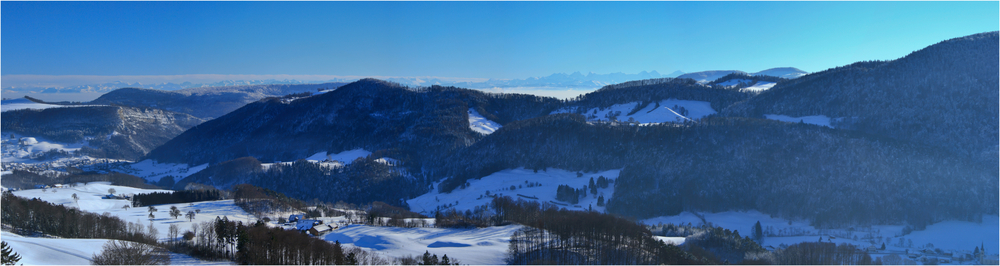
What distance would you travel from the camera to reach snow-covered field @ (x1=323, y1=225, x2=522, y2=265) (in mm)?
93938

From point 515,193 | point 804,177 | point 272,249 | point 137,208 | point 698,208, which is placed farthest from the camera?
point 515,193

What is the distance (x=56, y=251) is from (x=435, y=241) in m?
57.9

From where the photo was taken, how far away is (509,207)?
454ft

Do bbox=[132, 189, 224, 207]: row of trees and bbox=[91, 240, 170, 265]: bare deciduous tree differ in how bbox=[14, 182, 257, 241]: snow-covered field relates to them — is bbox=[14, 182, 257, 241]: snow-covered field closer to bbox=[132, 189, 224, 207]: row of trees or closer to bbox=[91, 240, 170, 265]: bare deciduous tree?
bbox=[132, 189, 224, 207]: row of trees

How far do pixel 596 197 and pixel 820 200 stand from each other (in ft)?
209

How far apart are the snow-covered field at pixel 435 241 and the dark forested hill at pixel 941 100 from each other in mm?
141747

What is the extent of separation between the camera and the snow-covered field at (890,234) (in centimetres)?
11788

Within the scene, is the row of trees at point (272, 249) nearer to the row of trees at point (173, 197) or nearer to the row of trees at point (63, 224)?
the row of trees at point (63, 224)

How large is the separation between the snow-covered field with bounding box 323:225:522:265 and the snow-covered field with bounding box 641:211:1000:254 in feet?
222

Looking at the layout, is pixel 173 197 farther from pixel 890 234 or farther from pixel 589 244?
pixel 890 234

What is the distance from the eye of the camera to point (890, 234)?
127688 mm

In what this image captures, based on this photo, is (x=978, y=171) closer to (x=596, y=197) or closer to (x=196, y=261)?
(x=596, y=197)

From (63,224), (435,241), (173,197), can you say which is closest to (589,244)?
(435,241)

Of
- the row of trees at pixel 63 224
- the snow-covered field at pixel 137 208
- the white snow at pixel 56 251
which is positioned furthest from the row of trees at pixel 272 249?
the snow-covered field at pixel 137 208
